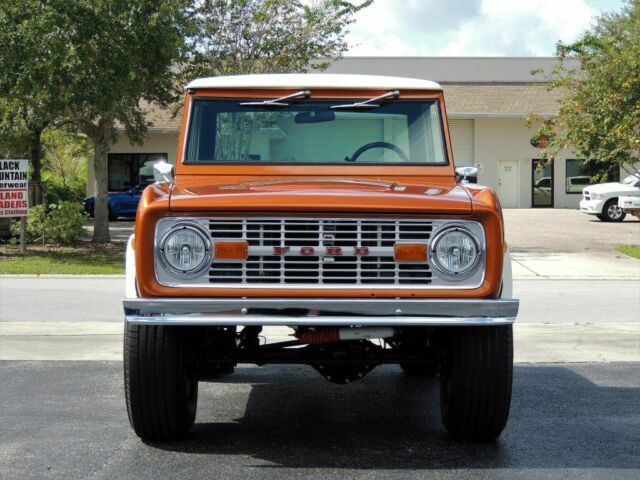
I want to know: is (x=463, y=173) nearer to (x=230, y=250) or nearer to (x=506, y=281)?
(x=506, y=281)

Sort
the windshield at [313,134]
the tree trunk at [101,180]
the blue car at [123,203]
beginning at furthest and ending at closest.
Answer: the blue car at [123,203], the tree trunk at [101,180], the windshield at [313,134]

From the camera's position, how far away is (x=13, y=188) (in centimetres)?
2114

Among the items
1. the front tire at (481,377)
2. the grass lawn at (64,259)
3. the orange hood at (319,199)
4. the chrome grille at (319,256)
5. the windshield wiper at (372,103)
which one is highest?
the windshield wiper at (372,103)

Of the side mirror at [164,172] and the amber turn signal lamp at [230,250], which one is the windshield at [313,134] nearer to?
the side mirror at [164,172]

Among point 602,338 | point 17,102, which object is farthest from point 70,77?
point 602,338

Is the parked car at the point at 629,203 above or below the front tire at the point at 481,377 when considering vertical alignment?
above

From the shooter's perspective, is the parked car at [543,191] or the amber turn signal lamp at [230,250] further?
the parked car at [543,191]

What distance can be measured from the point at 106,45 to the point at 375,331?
621 inches

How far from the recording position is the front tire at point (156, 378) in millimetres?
5707

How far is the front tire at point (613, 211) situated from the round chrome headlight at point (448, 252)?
94.8ft

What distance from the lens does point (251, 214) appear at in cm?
557

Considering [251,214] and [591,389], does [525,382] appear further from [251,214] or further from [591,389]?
[251,214]

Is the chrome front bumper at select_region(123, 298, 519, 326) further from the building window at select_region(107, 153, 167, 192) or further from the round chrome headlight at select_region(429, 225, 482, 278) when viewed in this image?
the building window at select_region(107, 153, 167, 192)

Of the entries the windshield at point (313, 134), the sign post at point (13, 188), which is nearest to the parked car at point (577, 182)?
the sign post at point (13, 188)
